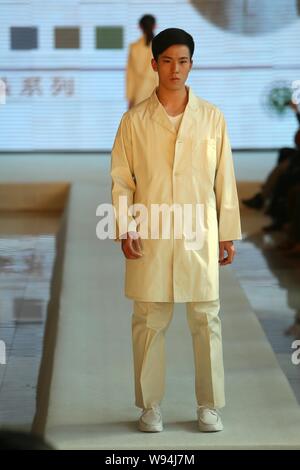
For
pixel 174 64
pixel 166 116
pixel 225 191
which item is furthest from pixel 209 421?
pixel 174 64

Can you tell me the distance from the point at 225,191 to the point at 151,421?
0.73 m

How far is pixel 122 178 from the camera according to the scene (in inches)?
124

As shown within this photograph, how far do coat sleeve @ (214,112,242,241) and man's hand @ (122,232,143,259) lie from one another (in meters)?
0.25

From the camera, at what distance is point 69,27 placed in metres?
11.6

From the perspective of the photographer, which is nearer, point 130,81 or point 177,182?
point 177,182

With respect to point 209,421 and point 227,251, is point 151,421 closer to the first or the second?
point 209,421

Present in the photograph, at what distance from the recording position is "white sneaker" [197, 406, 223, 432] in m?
3.23

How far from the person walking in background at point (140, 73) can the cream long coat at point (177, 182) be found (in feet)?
20.7

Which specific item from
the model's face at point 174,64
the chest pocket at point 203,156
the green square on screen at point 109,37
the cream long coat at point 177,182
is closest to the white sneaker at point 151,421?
the cream long coat at point 177,182

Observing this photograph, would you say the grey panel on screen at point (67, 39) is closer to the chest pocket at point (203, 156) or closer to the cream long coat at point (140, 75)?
the cream long coat at point (140, 75)

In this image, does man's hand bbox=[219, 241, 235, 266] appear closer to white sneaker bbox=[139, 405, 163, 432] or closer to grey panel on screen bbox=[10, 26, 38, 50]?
white sneaker bbox=[139, 405, 163, 432]

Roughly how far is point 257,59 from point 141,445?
8969 millimetres

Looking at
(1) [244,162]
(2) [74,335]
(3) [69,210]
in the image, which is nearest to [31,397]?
(2) [74,335]

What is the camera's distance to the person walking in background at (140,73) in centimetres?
955
